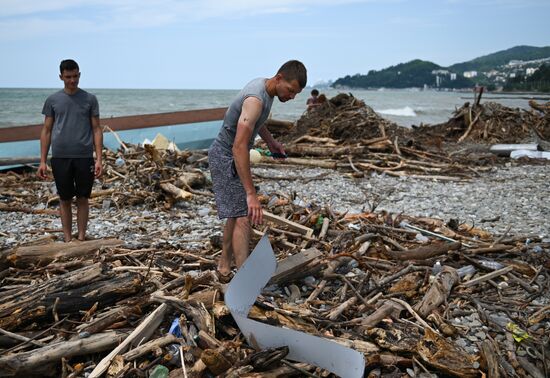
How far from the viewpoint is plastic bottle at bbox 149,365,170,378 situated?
286cm

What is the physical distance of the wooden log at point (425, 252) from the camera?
16.3ft

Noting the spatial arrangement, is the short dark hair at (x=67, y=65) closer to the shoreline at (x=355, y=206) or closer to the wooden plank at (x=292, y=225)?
the shoreline at (x=355, y=206)

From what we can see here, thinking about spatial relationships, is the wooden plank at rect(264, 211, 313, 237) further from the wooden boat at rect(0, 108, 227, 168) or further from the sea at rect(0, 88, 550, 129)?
the sea at rect(0, 88, 550, 129)

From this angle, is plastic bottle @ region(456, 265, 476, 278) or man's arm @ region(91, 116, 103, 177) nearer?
plastic bottle @ region(456, 265, 476, 278)

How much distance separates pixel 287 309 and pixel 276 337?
0.53 meters

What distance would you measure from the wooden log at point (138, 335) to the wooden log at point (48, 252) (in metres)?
1.67

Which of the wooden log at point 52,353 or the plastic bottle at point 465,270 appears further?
the plastic bottle at point 465,270

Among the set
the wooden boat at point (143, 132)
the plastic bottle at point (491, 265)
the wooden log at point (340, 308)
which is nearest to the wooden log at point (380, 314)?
the wooden log at point (340, 308)

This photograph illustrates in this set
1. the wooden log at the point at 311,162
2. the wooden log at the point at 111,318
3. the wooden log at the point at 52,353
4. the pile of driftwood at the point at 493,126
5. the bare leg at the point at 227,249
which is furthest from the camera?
the pile of driftwood at the point at 493,126

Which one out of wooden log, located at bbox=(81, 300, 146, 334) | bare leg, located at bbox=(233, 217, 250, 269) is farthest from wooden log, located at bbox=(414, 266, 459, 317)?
wooden log, located at bbox=(81, 300, 146, 334)

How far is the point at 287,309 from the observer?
3568 millimetres

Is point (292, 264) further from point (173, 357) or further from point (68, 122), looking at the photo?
point (68, 122)

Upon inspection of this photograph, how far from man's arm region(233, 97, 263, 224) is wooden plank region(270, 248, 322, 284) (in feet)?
2.11

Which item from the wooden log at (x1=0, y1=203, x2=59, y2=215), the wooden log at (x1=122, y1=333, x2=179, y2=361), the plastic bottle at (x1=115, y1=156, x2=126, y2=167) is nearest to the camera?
the wooden log at (x1=122, y1=333, x2=179, y2=361)
